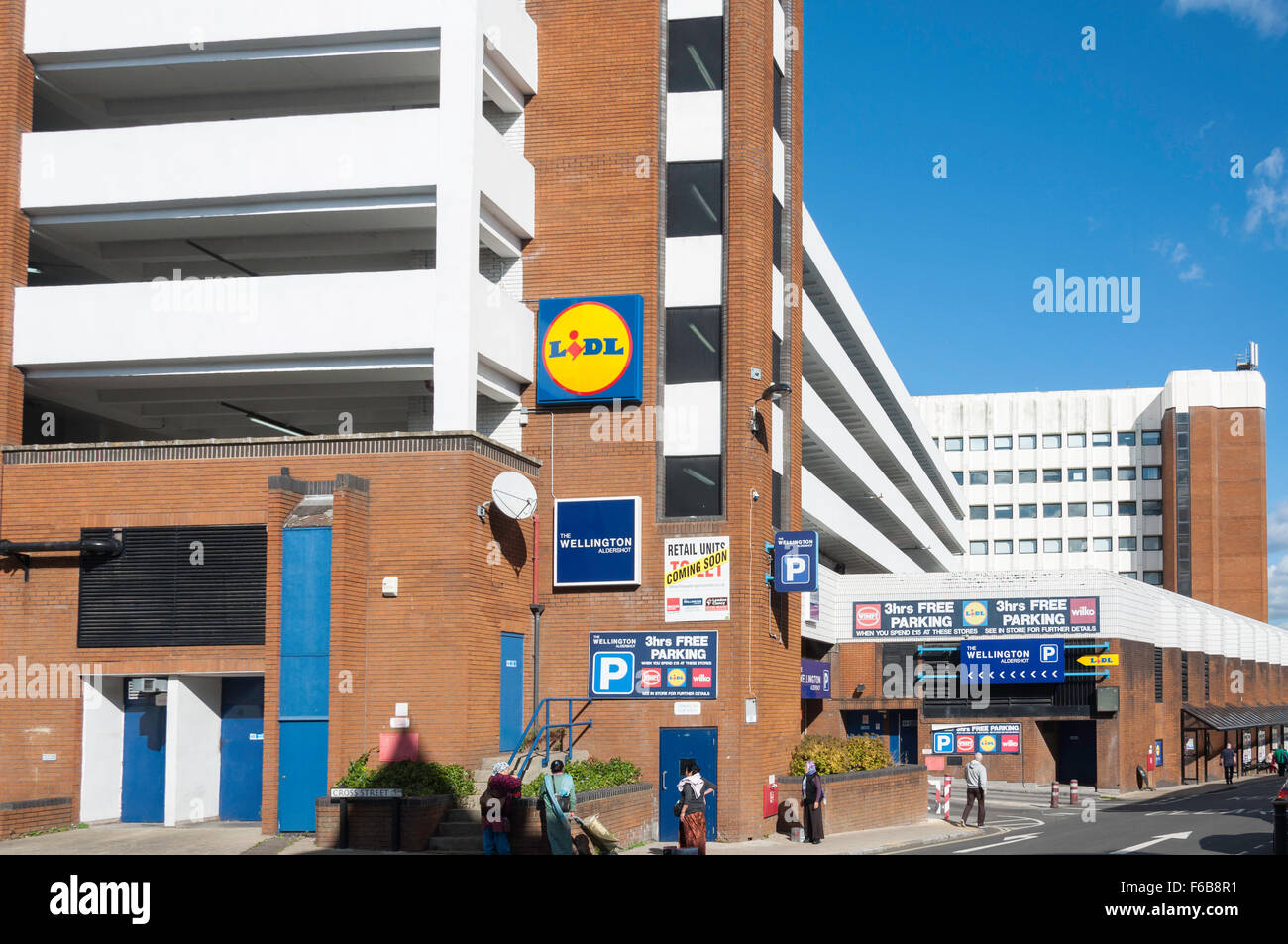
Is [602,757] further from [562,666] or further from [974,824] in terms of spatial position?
[974,824]

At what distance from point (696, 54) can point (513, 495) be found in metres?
10.9

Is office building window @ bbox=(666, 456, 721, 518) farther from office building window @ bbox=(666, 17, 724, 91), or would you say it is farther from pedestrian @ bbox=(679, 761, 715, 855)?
pedestrian @ bbox=(679, 761, 715, 855)

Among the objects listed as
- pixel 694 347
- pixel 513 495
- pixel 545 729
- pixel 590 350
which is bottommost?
pixel 545 729

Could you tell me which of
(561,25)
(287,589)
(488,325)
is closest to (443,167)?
(488,325)

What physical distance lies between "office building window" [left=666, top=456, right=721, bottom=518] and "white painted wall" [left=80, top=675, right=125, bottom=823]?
36.2ft

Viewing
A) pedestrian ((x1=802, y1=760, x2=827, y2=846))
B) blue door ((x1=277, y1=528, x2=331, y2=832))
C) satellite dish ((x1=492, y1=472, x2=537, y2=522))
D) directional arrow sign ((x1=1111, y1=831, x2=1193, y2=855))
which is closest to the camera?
blue door ((x1=277, y1=528, x2=331, y2=832))

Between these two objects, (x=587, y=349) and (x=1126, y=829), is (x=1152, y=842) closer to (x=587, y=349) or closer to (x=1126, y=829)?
(x=1126, y=829)

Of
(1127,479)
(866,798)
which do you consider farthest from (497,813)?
(1127,479)

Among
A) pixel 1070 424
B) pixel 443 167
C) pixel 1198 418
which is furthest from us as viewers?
pixel 1070 424

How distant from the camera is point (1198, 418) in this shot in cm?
9069

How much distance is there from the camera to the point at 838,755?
28.5 metres

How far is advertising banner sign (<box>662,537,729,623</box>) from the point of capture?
2619 centimetres

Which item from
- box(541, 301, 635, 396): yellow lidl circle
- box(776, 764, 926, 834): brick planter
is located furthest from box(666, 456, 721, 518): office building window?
box(776, 764, 926, 834): brick planter
